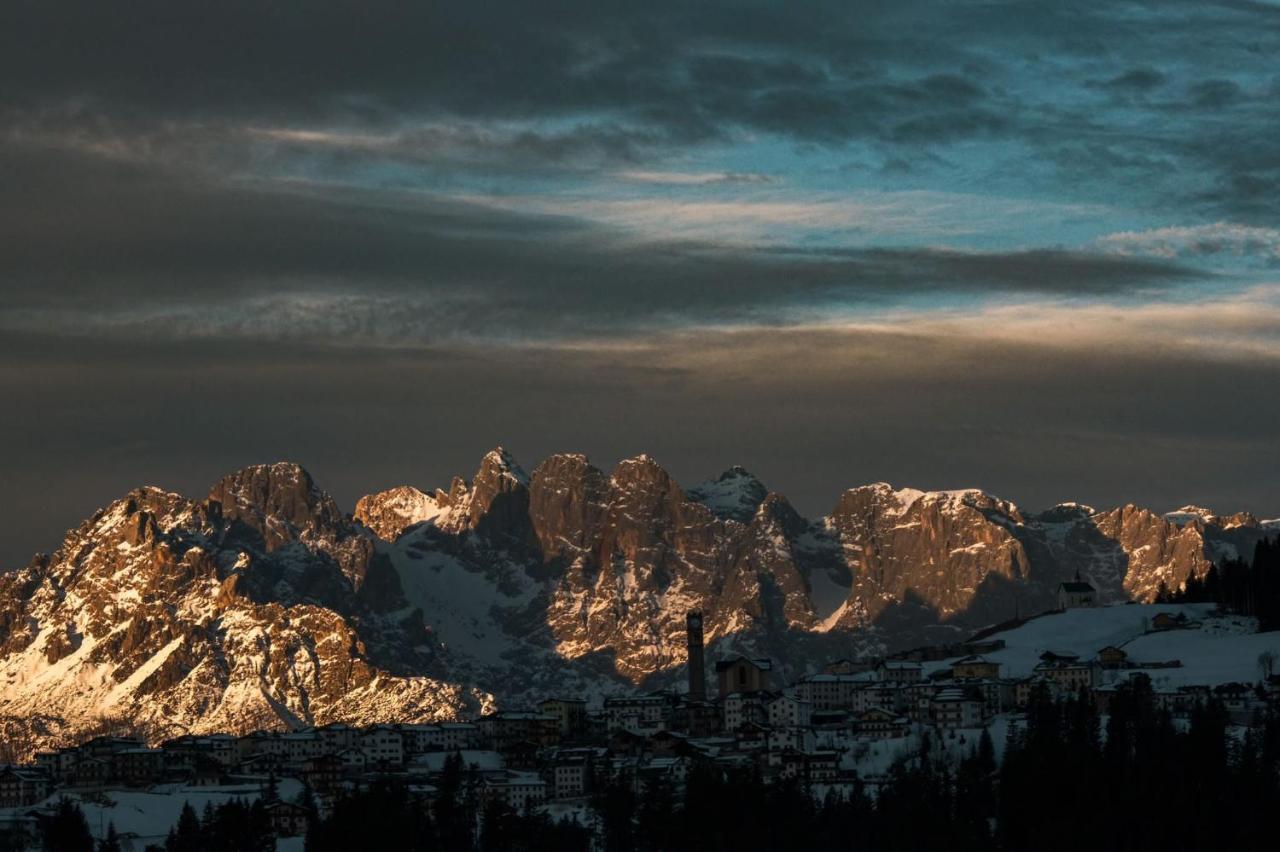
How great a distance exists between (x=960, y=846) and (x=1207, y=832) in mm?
16998

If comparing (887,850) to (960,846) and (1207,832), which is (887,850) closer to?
(960,846)

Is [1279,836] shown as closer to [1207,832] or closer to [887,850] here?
[1207,832]

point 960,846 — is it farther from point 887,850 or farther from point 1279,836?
point 1279,836

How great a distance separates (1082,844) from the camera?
655 feet

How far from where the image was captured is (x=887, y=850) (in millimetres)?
199750

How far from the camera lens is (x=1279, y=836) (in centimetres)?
19688

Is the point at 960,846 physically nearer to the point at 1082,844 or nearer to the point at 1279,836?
the point at 1082,844

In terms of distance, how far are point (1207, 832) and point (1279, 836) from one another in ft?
16.0

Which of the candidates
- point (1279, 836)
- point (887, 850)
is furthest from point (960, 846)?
point (1279, 836)

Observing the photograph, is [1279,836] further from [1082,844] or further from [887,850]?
[887,850]

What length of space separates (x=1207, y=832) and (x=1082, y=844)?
8.59 metres

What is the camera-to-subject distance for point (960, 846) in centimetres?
19962

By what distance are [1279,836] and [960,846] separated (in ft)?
71.3

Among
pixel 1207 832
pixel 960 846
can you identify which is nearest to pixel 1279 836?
pixel 1207 832
